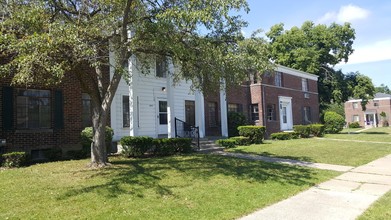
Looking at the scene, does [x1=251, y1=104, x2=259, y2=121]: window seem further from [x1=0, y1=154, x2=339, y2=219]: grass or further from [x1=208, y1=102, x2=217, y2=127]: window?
[x1=0, y1=154, x2=339, y2=219]: grass

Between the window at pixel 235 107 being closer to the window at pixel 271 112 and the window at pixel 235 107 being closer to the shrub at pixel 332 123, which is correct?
the window at pixel 271 112

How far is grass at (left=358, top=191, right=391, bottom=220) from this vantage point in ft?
19.9

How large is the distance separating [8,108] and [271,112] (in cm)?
2006

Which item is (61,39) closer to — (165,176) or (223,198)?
(165,176)

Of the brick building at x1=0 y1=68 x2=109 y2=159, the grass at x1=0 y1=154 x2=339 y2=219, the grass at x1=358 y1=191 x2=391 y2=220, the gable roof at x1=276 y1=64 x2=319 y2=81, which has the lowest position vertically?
the grass at x1=358 y1=191 x2=391 y2=220

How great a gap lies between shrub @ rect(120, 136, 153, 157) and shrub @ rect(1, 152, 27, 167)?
3620 mm

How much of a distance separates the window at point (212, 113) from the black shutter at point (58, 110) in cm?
997

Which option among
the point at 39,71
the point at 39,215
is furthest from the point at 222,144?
the point at 39,215

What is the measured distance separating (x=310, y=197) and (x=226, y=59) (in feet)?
14.3

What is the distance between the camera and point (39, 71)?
26.9 ft

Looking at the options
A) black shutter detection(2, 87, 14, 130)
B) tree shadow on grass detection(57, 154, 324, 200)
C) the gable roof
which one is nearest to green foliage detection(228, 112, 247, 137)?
the gable roof

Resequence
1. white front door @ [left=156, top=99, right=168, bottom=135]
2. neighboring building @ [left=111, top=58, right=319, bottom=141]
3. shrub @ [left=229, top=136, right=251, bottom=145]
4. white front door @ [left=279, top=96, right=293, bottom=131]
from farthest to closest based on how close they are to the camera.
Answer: white front door @ [left=279, top=96, right=293, bottom=131]
shrub @ [left=229, top=136, right=251, bottom=145]
white front door @ [left=156, top=99, right=168, bottom=135]
neighboring building @ [left=111, top=58, right=319, bottom=141]

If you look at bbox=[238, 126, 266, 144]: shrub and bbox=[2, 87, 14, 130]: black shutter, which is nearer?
bbox=[2, 87, 14, 130]: black shutter

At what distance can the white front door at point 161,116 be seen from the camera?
58.5 ft
